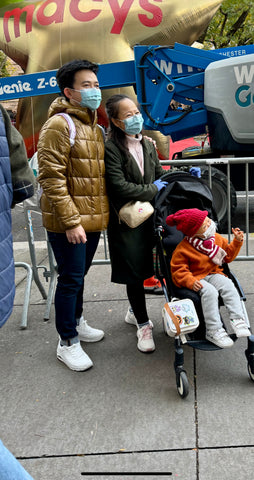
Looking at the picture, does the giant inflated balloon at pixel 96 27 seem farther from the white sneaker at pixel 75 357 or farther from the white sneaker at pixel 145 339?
the white sneaker at pixel 75 357

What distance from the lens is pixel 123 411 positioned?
9.54ft

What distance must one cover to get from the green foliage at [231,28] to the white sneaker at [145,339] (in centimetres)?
1787

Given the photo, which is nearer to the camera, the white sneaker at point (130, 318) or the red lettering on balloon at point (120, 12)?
the white sneaker at point (130, 318)

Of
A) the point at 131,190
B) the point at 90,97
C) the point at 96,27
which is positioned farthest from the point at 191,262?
the point at 96,27

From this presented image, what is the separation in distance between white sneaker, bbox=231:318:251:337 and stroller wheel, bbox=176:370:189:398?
0.43 m

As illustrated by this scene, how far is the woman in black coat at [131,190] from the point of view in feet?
10.7

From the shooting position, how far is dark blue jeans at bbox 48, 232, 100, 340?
3.21 metres

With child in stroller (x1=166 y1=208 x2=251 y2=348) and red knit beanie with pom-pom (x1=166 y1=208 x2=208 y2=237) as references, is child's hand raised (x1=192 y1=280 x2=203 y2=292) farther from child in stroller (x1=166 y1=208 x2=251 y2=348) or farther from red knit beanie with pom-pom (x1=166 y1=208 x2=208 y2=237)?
red knit beanie with pom-pom (x1=166 y1=208 x2=208 y2=237)

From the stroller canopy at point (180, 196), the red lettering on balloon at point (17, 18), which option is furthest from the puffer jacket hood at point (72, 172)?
the red lettering on balloon at point (17, 18)

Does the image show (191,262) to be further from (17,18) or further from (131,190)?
(17,18)

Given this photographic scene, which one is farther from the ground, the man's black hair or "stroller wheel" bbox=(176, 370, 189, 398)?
the man's black hair

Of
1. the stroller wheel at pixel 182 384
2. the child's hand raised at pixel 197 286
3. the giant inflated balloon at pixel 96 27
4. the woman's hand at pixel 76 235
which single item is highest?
the giant inflated balloon at pixel 96 27

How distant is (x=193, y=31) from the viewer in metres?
10.5

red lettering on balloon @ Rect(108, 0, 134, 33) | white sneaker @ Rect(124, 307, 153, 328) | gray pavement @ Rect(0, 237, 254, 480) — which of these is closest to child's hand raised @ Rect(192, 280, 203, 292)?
gray pavement @ Rect(0, 237, 254, 480)
